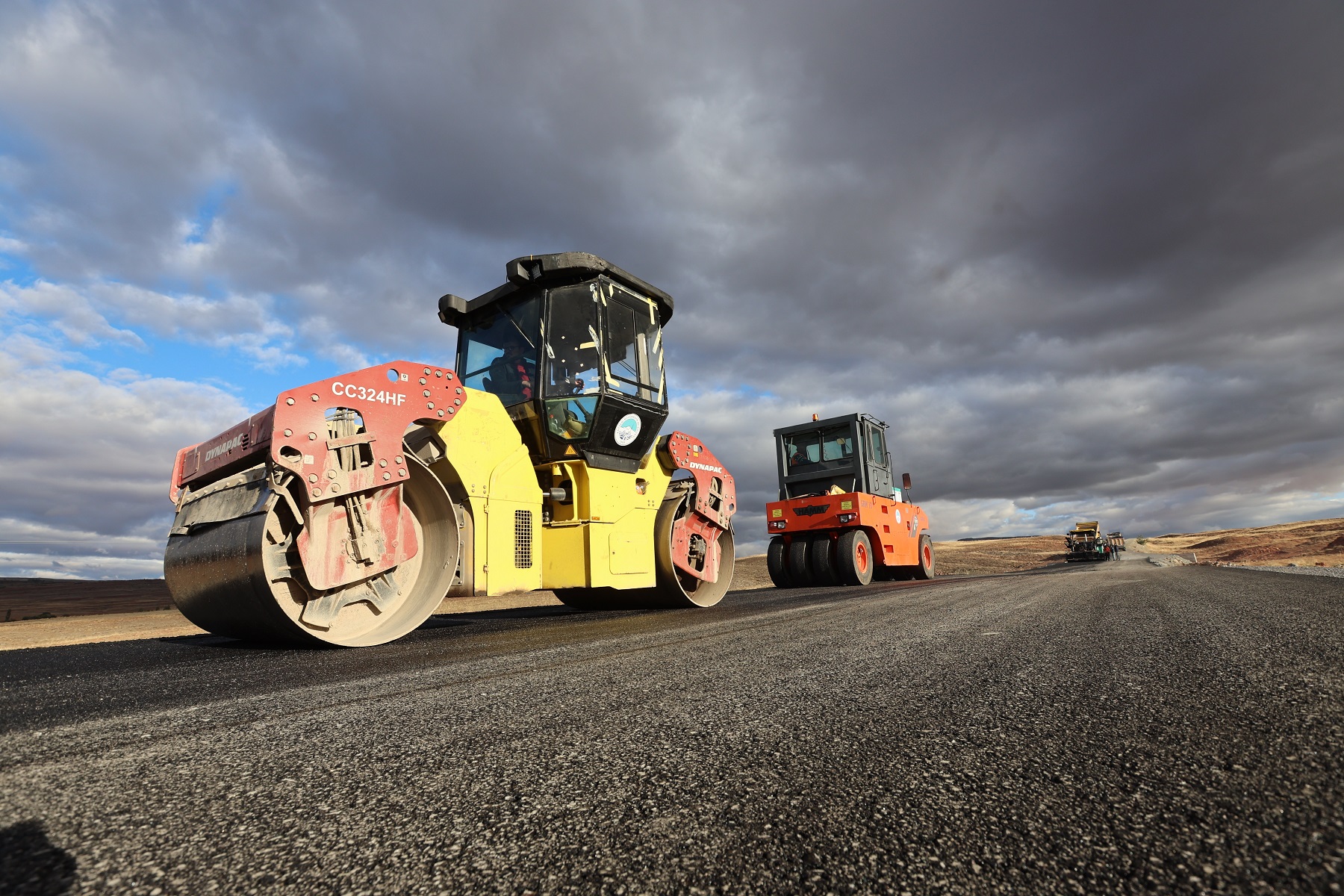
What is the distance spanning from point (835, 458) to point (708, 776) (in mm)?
13019

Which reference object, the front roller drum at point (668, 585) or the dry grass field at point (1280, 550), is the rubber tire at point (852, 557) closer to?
the front roller drum at point (668, 585)

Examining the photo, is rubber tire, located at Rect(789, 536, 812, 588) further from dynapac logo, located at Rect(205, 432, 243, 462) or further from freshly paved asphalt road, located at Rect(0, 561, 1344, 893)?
dynapac logo, located at Rect(205, 432, 243, 462)

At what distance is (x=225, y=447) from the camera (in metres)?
4.18

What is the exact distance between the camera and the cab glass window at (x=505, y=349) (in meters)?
6.03

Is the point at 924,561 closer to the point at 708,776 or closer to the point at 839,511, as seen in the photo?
the point at 839,511

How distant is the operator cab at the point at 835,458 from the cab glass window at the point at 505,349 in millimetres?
8839

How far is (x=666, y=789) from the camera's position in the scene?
120cm

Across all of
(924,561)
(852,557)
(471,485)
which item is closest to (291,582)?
(471,485)

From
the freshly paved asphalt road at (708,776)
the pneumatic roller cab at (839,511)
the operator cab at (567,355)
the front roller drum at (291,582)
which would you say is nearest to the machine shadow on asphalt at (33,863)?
the freshly paved asphalt road at (708,776)

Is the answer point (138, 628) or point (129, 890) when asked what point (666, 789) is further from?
point (138, 628)

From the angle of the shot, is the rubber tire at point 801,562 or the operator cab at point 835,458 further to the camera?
the operator cab at point 835,458

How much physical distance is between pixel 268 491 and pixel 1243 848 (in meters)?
4.16

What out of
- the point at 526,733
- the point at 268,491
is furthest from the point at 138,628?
the point at 526,733

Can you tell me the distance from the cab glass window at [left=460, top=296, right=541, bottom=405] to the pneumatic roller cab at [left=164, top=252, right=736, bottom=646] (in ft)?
0.06
